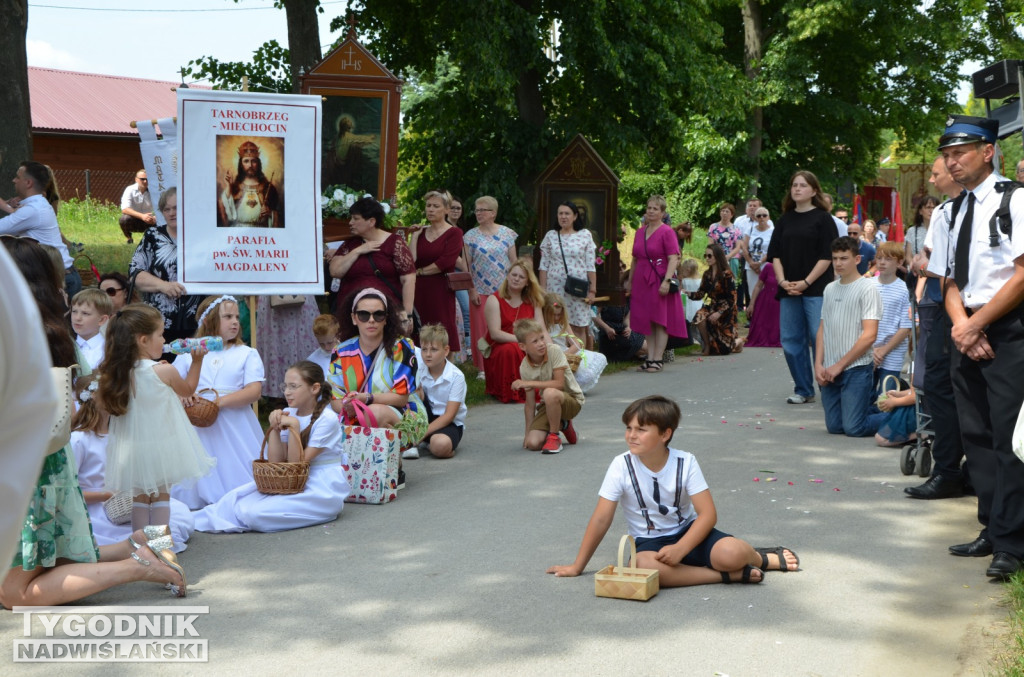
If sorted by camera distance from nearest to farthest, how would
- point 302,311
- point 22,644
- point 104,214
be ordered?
point 22,644 → point 302,311 → point 104,214

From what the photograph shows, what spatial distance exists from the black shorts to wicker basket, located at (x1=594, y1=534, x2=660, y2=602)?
172 millimetres

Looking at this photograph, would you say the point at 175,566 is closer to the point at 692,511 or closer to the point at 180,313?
the point at 692,511

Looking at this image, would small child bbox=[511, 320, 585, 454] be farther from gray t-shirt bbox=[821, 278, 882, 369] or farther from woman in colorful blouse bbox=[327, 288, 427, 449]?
gray t-shirt bbox=[821, 278, 882, 369]

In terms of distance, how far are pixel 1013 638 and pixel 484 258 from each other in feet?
29.5

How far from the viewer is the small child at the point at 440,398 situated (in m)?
8.86

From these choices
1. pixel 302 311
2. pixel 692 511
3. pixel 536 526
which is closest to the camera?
pixel 692 511

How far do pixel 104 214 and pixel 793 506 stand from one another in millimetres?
25575

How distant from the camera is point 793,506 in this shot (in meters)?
7.22

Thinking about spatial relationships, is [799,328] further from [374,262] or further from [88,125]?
[88,125]

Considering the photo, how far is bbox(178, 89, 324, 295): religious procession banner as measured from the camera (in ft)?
28.0

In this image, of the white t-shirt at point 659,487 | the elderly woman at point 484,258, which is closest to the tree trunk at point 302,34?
the elderly woman at point 484,258

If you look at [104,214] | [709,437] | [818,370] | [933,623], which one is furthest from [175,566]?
[104,214]

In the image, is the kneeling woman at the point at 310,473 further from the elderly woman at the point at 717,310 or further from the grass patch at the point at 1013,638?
the elderly woman at the point at 717,310

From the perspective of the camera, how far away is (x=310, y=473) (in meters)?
6.92
